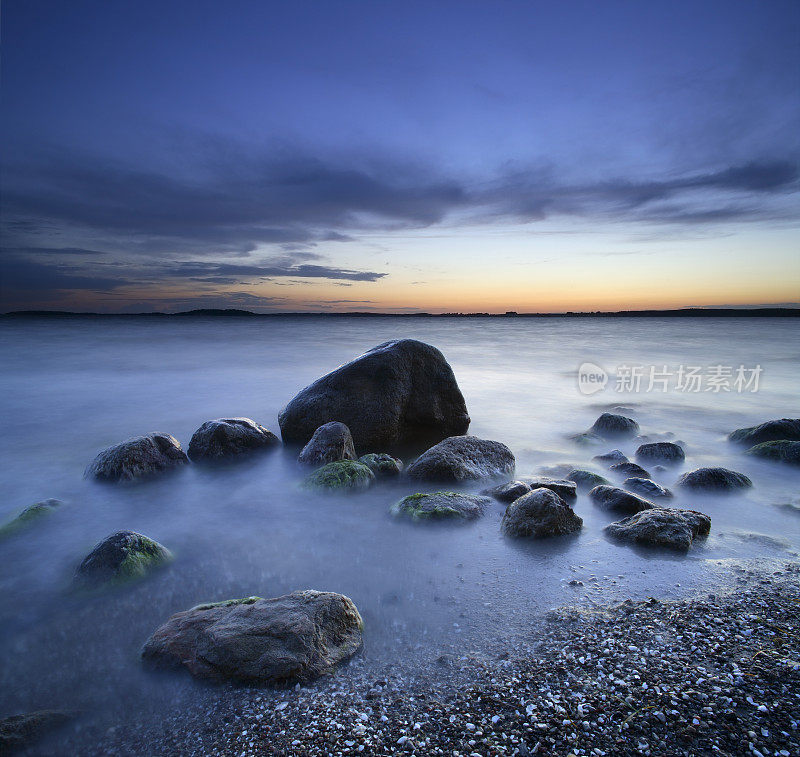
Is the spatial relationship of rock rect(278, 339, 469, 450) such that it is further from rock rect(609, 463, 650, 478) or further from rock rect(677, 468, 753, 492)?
rock rect(677, 468, 753, 492)

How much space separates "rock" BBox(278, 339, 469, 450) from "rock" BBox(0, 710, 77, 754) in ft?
15.3

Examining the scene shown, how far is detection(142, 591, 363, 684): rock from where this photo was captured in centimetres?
262

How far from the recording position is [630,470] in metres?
6.06

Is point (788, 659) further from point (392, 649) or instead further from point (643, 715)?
point (392, 649)

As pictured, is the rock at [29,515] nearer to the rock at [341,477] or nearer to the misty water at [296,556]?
the misty water at [296,556]

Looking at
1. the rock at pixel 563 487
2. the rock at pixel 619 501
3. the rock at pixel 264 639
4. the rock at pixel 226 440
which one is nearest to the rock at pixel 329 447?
the rock at pixel 226 440

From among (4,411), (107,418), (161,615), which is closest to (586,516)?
(161,615)

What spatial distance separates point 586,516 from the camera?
→ 4719mm

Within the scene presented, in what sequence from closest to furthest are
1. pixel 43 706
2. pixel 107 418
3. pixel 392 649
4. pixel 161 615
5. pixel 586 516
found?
pixel 43 706 < pixel 392 649 < pixel 161 615 < pixel 586 516 < pixel 107 418

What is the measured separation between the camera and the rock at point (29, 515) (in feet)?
15.3

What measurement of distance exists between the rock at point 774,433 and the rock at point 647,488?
298cm

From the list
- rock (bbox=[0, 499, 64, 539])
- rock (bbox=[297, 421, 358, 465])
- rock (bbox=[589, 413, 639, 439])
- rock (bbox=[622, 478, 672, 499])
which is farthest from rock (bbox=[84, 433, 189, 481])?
rock (bbox=[589, 413, 639, 439])

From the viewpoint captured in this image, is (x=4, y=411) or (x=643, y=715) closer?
(x=643, y=715)

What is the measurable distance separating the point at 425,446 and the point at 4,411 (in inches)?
382
